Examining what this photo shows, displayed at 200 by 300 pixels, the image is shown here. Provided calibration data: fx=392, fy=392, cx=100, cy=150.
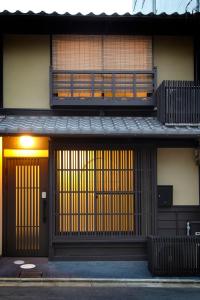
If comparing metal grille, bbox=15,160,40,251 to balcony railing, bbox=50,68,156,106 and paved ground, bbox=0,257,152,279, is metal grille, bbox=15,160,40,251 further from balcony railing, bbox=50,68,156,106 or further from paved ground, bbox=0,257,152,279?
balcony railing, bbox=50,68,156,106

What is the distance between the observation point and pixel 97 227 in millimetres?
11180

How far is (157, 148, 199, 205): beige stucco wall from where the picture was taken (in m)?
11.6

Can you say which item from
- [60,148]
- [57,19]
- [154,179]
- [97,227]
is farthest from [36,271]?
[57,19]

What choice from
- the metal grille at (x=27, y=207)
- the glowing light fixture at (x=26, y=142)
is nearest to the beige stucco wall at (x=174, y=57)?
the glowing light fixture at (x=26, y=142)

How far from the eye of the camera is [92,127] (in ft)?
34.2

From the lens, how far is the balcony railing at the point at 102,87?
1138 centimetres

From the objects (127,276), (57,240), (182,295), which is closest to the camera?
(182,295)

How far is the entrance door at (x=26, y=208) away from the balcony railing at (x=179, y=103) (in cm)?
382

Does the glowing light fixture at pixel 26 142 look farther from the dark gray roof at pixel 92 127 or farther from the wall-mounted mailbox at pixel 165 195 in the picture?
the wall-mounted mailbox at pixel 165 195

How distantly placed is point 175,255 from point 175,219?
6.47 feet

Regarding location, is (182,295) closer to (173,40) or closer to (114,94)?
(114,94)

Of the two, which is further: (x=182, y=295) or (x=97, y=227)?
(x=97, y=227)

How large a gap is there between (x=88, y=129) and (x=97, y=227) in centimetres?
291

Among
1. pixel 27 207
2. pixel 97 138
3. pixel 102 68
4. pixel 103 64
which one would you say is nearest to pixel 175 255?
pixel 97 138
